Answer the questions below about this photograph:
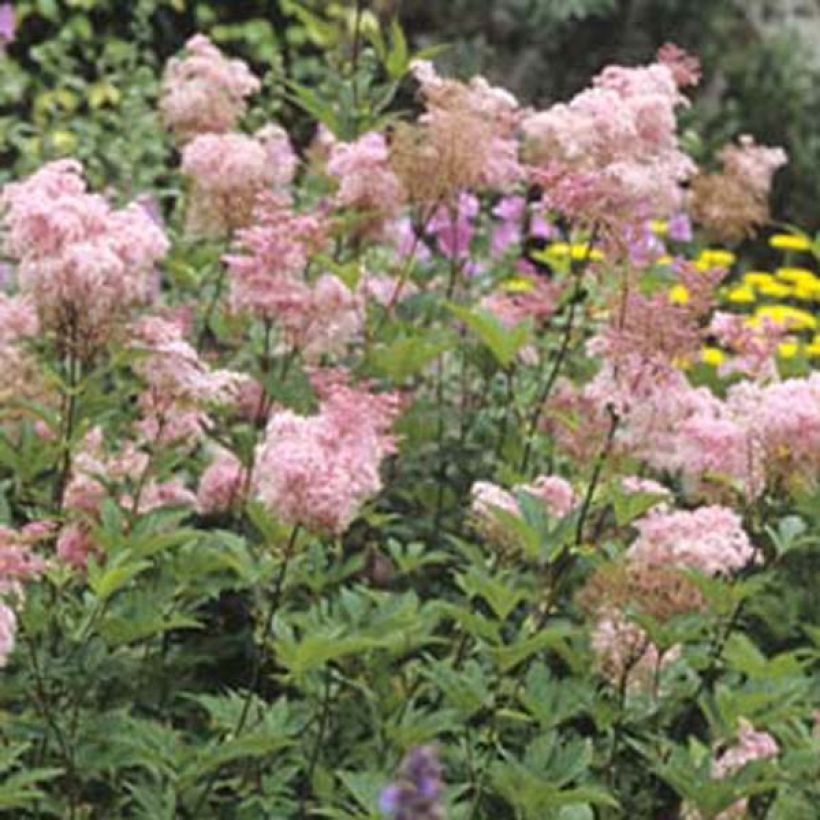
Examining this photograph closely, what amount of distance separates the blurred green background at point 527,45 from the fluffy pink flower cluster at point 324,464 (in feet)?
16.1

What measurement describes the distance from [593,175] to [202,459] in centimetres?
137

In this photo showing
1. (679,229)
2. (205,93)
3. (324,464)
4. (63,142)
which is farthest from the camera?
(63,142)

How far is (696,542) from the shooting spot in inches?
123

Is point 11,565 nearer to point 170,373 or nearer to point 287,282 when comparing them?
point 170,373

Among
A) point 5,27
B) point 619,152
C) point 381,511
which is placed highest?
point 619,152

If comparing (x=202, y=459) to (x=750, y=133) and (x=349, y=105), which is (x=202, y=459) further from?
(x=750, y=133)

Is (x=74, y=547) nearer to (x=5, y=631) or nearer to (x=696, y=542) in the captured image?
(x=5, y=631)

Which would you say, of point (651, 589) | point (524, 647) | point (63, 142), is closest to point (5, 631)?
point (524, 647)

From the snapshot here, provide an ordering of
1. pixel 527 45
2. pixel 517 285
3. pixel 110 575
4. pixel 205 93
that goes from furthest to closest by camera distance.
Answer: pixel 527 45 → pixel 517 285 → pixel 205 93 → pixel 110 575

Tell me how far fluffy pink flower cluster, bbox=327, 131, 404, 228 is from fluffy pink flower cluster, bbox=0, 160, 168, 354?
0.68 meters

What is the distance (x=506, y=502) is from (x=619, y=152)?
0.60 metres

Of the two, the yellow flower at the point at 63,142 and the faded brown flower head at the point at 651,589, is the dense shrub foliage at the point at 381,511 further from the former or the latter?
the yellow flower at the point at 63,142

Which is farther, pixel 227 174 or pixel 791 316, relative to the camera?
pixel 791 316

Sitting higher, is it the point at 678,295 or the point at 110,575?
the point at 110,575
